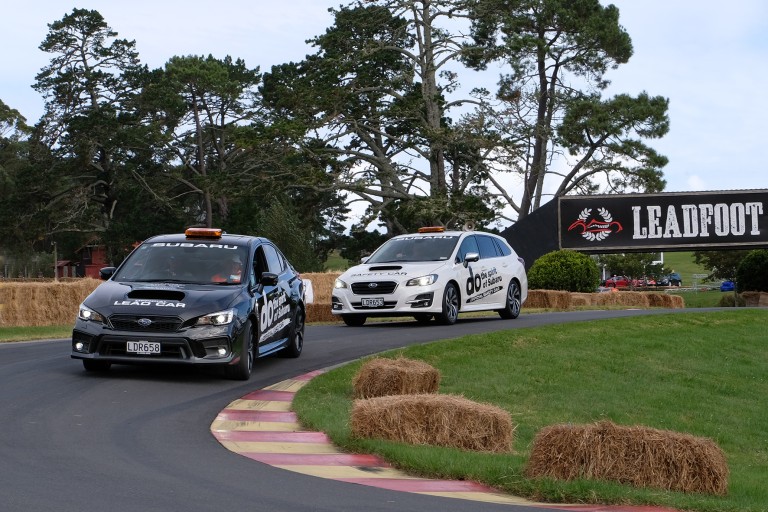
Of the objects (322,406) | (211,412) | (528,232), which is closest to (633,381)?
(322,406)

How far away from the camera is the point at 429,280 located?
19.3 metres

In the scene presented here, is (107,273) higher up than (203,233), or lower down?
lower down

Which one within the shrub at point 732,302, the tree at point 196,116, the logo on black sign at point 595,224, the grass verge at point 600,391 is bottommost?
the grass verge at point 600,391

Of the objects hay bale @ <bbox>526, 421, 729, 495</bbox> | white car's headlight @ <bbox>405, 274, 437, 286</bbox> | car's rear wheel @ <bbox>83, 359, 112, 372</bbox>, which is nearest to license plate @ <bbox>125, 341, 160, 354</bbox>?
car's rear wheel @ <bbox>83, 359, 112, 372</bbox>

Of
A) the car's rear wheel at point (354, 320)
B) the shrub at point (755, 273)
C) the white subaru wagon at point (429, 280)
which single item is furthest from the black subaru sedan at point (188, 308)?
the shrub at point (755, 273)

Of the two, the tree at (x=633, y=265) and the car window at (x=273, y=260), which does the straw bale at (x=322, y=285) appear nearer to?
the car window at (x=273, y=260)

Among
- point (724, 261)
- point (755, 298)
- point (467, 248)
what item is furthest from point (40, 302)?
point (724, 261)

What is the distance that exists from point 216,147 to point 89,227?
10039 millimetres

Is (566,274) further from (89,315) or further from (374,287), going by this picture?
(89,315)

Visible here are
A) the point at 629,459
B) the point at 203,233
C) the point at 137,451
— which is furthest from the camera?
the point at 203,233

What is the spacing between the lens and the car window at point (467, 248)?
20297 mm

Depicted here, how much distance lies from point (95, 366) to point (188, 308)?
1.47 metres

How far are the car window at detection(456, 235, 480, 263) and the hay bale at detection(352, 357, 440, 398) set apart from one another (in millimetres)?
8502

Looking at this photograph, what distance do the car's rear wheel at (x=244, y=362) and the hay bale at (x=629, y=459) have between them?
5197 millimetres
